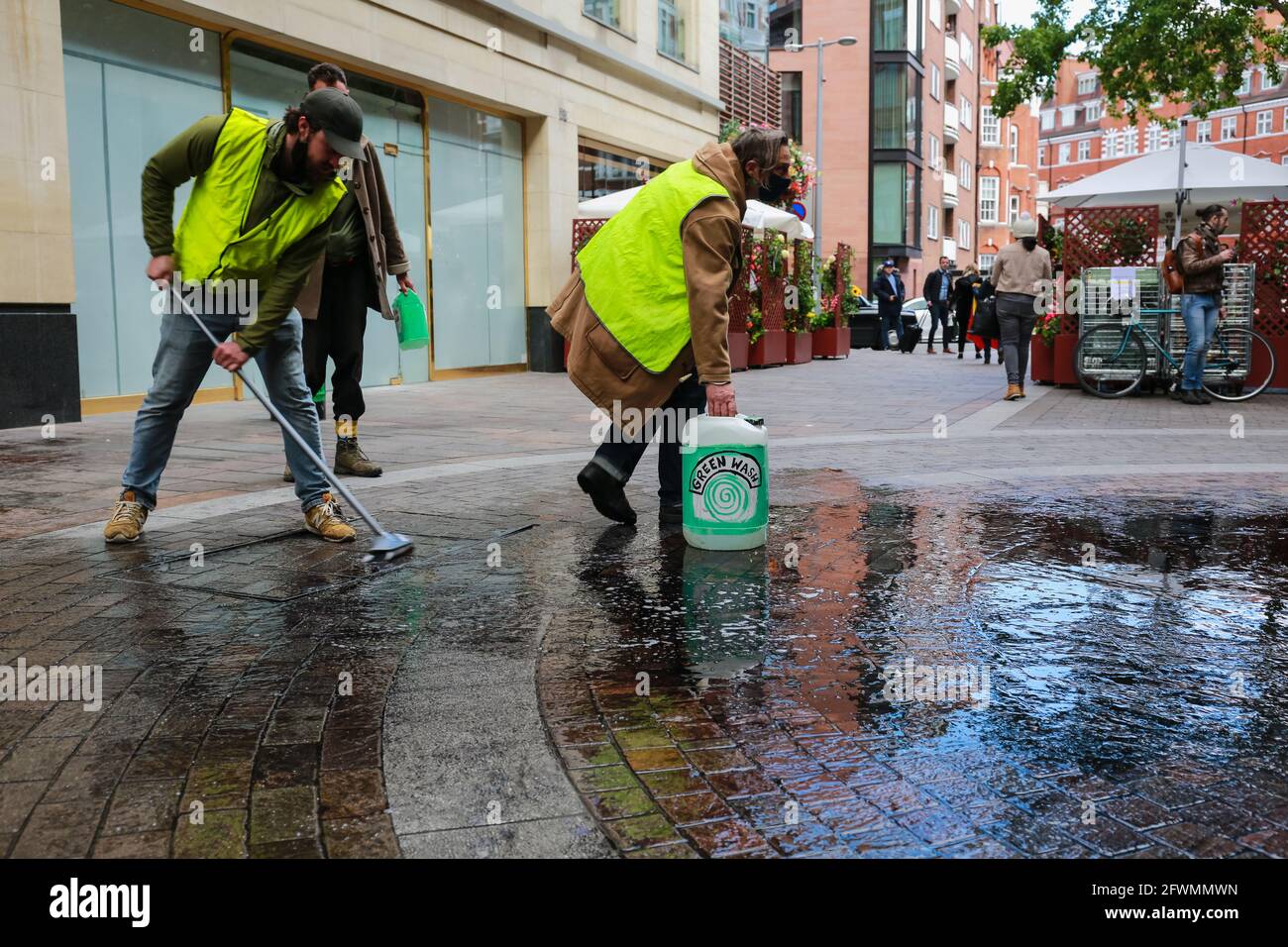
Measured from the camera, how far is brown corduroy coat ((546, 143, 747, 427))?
5000 mm

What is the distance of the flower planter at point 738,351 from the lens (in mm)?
18203

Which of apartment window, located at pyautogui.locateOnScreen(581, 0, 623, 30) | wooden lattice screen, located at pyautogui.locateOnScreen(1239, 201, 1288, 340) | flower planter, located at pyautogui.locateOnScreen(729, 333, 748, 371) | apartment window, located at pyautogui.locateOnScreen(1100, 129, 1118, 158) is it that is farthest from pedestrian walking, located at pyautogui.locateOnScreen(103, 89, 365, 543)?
apartment window, located at pyautogui.locateOnScreen(1100, 129, 1118, 158)

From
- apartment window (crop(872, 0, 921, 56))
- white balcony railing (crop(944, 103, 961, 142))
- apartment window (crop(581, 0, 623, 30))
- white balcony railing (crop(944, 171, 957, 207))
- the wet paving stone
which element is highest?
apartment window (crop(872, 0, 921, 56))

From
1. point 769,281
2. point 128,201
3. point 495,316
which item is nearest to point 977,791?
point 128,201

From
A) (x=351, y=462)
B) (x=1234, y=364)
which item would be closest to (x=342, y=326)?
(x=351, y=462)

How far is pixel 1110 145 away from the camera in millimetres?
104375

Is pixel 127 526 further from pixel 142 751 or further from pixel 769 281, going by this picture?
pixel 769 281

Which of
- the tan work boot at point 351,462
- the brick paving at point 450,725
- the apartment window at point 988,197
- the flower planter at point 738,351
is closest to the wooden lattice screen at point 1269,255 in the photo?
the flower planter at point 738,351

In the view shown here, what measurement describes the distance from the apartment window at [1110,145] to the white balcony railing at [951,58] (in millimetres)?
46956

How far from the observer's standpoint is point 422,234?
1548cm

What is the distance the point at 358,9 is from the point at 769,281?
28.4 ft

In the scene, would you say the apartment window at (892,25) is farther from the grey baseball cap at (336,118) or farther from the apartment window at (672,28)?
the grey baseball cap at (336,118)

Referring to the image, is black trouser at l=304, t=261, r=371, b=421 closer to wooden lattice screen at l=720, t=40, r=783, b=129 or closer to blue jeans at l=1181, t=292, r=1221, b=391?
blue jeans at l=1181, t=292, r=1221, b=391
